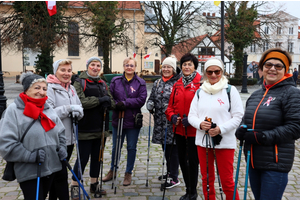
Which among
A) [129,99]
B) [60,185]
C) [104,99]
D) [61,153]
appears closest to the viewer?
[61,153]

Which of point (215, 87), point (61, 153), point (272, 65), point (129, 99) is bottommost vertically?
point (61, 153)

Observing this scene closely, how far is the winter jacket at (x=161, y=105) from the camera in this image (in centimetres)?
457

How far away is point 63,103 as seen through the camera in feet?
12.3

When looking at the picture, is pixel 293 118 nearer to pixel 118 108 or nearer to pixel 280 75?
pixel 280 75

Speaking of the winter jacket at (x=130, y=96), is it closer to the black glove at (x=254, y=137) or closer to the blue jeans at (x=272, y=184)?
the black glove at (x=254, y=137)

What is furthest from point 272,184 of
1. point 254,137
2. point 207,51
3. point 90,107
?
point 207,51

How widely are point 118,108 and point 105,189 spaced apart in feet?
4.26

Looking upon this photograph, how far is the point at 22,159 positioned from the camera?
8.90ft

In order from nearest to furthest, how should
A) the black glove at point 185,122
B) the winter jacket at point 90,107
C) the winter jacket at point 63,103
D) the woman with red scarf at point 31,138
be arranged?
the woman with red scarf at point 31,138 → the winter jacket at point 63,103 → the black glove at point 185,122 → the winter jacket at point 90,107

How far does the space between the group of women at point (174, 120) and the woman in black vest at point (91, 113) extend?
14mm

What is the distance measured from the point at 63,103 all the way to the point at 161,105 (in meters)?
1.59

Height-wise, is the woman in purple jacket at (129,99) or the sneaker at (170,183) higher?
the woman in purple jacket at (129,99)

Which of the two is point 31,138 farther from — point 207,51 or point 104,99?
point 207,51

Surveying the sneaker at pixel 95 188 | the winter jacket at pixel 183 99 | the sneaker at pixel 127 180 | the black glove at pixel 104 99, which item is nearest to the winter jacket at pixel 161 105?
the winter jacket at pixel 183 99
